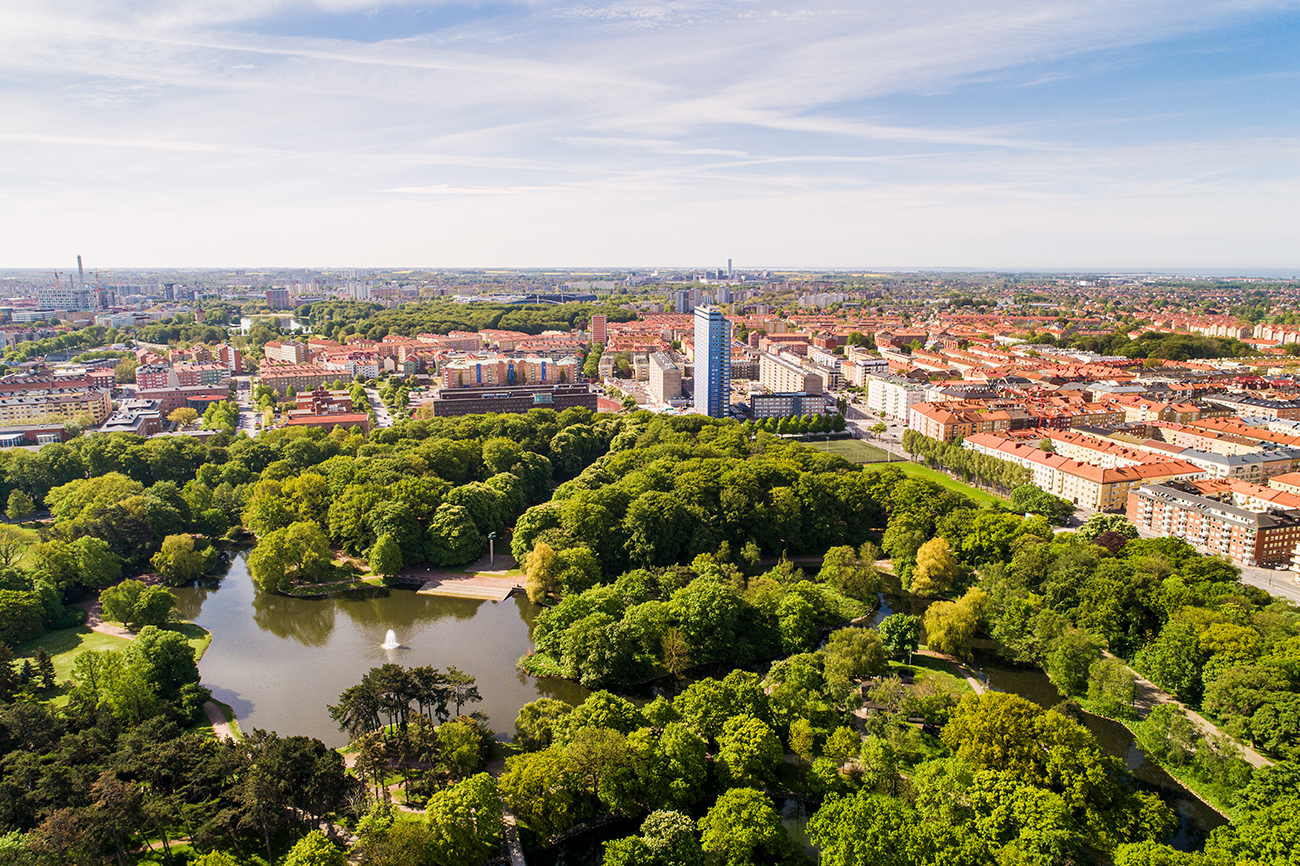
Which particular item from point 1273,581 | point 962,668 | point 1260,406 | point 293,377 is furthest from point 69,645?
point 1260,406

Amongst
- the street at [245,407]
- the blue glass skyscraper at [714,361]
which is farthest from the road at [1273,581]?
the street at [245,407]

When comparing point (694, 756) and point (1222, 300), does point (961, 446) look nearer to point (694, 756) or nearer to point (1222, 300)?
point (694, 756)

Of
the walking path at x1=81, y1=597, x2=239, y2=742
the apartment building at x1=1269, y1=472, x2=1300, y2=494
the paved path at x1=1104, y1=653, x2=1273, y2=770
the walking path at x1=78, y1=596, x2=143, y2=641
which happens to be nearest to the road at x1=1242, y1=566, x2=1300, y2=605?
the apartment building at x1=1269, y1=472, x2=1300, y2=494

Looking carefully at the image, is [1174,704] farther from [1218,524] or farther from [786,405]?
[786,405]

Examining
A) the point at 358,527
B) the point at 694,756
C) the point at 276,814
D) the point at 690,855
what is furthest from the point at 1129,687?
the point at 358,527

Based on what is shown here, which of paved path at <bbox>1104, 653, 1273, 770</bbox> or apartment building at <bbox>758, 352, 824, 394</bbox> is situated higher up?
apartment building at <bbox>758, 352, 824, 394</bbox>

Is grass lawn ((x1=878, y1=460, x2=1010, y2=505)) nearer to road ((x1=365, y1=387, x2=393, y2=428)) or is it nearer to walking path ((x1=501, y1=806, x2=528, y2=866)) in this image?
walking path ((x1=501, y1=806, x2=528, y2=866))

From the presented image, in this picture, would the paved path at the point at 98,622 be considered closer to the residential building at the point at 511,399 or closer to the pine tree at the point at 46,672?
the pine tree at the point at 46,672
